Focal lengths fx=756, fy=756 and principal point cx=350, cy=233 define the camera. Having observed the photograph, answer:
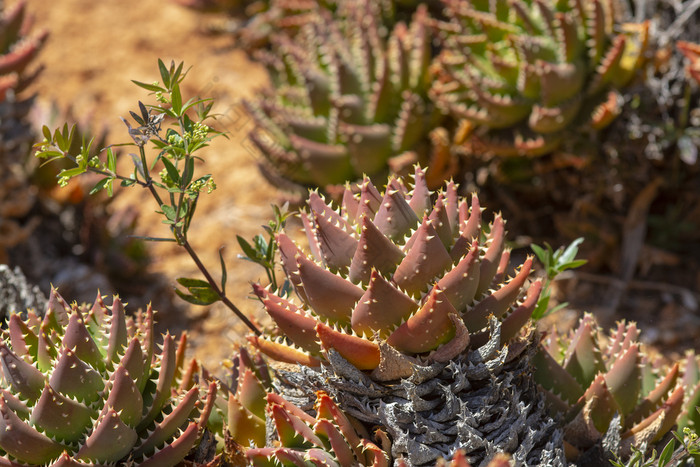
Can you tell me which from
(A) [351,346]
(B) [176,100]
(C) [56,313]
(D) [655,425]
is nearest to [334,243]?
(A) [351,346]

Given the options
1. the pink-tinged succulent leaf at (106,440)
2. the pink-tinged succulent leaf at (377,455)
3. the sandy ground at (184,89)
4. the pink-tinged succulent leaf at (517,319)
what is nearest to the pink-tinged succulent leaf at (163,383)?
the pink-tinged succulent leaf at (106,440)

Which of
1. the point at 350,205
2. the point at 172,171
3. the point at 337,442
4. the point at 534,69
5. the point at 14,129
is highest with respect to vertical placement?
the point at 14,129

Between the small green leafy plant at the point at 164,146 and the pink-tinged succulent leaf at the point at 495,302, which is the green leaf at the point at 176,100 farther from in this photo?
the pink-tinged succulent leaf at the point at 495,302

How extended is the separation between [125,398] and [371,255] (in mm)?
541

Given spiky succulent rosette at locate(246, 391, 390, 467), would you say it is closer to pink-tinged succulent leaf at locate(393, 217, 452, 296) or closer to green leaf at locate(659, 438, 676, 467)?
pink-tinged succulent leaf at locate(393, 217, 452, 296)

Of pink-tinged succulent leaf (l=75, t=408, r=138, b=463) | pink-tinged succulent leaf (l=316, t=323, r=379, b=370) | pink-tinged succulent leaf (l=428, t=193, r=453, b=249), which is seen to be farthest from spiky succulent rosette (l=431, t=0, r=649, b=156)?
pink-tinged succulent leaf (l=75, t=408, r=138, b=463)

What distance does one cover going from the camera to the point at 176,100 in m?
1.50

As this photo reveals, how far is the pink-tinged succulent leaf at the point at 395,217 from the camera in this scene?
143cm

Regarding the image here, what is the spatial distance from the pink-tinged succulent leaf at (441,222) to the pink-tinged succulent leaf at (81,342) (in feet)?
2.31

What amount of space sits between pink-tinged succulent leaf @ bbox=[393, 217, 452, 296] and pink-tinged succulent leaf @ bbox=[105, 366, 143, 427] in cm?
54

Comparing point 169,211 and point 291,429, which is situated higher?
point 169,211

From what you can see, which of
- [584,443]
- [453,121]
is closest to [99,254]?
[453,121]

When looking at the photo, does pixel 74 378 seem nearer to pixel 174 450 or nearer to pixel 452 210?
pixel 174 450

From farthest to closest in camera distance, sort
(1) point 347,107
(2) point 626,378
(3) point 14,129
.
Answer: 1. (3) point 14,129
2. (1) point 347,107
3. (2) point 626,378
